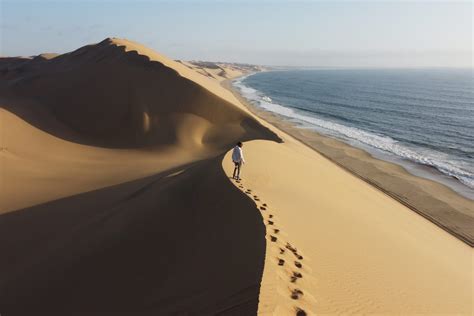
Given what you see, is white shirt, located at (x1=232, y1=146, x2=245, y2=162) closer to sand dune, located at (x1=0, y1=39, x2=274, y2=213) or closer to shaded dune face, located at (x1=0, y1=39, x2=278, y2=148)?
sand dune, located at (x1=0, y1=39, x2=274, y2=213)

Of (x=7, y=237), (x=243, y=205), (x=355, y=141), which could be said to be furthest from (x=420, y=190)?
(x=7, y=237)

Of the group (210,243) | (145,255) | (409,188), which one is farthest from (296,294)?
(409,188)

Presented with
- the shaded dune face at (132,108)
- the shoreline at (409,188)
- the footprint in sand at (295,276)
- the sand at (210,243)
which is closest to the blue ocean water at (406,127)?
the shoreline at (409,188)

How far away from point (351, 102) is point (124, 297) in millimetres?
68118

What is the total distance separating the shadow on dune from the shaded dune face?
44.6ft

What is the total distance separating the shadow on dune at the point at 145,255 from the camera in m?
6.69

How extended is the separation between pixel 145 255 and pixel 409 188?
64.2 feet

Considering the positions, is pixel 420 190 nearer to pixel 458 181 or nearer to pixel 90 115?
pixel 458 181

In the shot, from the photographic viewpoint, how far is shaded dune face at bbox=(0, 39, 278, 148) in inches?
1022

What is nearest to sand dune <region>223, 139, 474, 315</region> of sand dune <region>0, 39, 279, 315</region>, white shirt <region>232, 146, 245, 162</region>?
sand dune <region>0, 39, 279, 315</region>

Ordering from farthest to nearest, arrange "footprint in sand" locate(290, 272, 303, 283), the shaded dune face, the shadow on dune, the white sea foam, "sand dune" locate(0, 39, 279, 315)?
the white sea foam < the shaded dune face < "sand dune" locate(0, 39, 279, 315) < the shadow on dune < "footprint in sand" locate(290, 272, 303, 283)

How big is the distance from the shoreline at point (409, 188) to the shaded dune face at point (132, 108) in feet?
22.9

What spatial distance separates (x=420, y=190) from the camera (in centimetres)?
2286

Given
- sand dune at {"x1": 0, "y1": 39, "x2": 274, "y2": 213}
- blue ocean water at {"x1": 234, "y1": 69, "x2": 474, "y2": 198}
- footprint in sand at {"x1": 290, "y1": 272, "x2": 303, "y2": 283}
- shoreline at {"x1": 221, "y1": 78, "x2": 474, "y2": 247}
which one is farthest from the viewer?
blue ocean water at {"x1": 234, "y1": 69, "x2": 474, "y2": 198}
